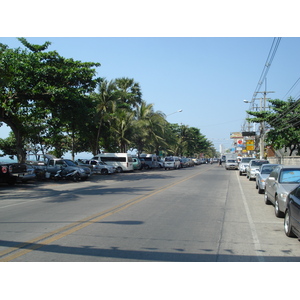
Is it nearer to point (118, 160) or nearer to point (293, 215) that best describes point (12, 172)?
point (118, 160)

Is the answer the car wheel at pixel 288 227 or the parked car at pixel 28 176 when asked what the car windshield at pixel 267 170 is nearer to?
the car wheel at pixel 288 227

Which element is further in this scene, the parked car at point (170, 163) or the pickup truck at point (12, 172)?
the parked car at point (170, 163)

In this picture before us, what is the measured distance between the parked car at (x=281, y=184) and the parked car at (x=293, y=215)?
1.71 meters

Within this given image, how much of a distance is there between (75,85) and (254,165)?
1539 centimetres

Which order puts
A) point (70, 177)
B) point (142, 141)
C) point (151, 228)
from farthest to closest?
point (142, 141) → point (70, 177) → point (151, 228)

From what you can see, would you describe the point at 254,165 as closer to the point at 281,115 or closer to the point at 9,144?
the point at 281,115

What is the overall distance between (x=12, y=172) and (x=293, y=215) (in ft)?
59.3

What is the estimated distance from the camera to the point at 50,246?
639 cm

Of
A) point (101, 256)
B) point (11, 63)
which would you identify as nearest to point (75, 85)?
point (11, 63)

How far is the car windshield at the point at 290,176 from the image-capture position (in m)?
10.5

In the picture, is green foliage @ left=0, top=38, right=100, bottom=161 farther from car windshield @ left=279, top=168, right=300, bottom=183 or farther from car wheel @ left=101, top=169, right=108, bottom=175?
car windshield @ left=279, top=168, right=300, bottom=183

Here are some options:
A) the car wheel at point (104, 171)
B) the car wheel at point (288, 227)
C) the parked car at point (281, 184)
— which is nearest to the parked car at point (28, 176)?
the car wheel at point (104, 171)

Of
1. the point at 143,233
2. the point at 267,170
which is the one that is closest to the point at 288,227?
the point at 143,233

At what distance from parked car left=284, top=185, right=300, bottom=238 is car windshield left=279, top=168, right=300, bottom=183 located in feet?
10.3
